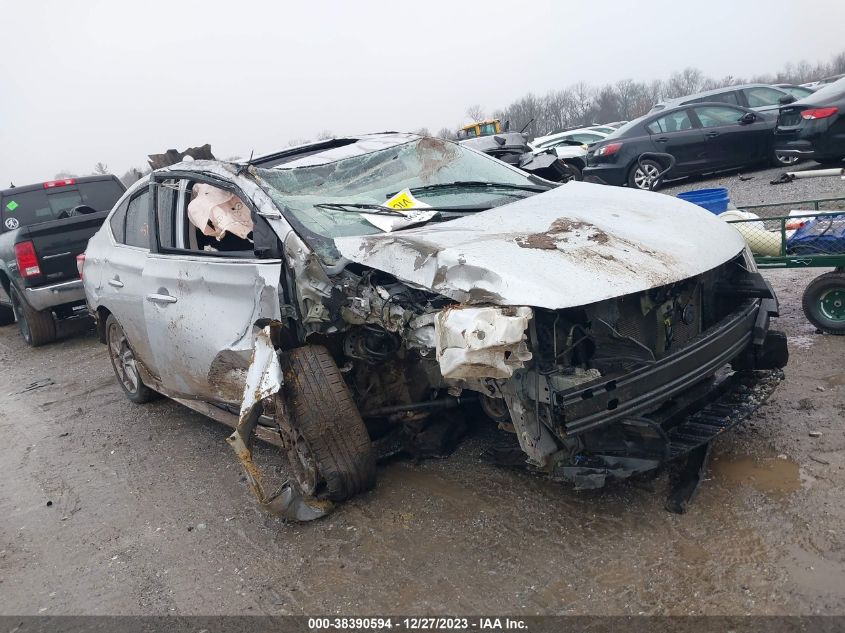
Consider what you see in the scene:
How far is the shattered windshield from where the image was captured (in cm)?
373

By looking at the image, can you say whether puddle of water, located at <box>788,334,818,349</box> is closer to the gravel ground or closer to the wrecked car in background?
the wrecked car in background

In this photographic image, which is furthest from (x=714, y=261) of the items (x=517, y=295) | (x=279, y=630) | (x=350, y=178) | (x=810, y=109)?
(x=810, y=109)

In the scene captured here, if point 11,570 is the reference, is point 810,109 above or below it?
above

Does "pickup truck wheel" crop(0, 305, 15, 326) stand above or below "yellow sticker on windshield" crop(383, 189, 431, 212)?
below

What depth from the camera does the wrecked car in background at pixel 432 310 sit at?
9.27 feet

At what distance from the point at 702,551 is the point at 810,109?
8492 millimetres

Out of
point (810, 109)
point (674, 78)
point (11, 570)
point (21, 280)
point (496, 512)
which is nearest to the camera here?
point (496, 512)

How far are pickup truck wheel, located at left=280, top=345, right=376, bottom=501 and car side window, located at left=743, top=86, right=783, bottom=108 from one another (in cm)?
1114

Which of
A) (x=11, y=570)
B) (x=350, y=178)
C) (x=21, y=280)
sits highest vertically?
(x=350, y=178)

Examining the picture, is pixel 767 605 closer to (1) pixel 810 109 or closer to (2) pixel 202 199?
(2) pixel 202 199

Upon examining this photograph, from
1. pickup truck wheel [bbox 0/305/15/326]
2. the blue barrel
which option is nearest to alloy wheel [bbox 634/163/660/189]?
the blue barrel

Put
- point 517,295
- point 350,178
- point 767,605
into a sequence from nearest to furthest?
point 767,605 < point 517,295 < point 350,178

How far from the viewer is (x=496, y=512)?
131 inches

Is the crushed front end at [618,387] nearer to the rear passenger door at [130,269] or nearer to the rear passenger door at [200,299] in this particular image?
the rear passenger door at [200,299]
